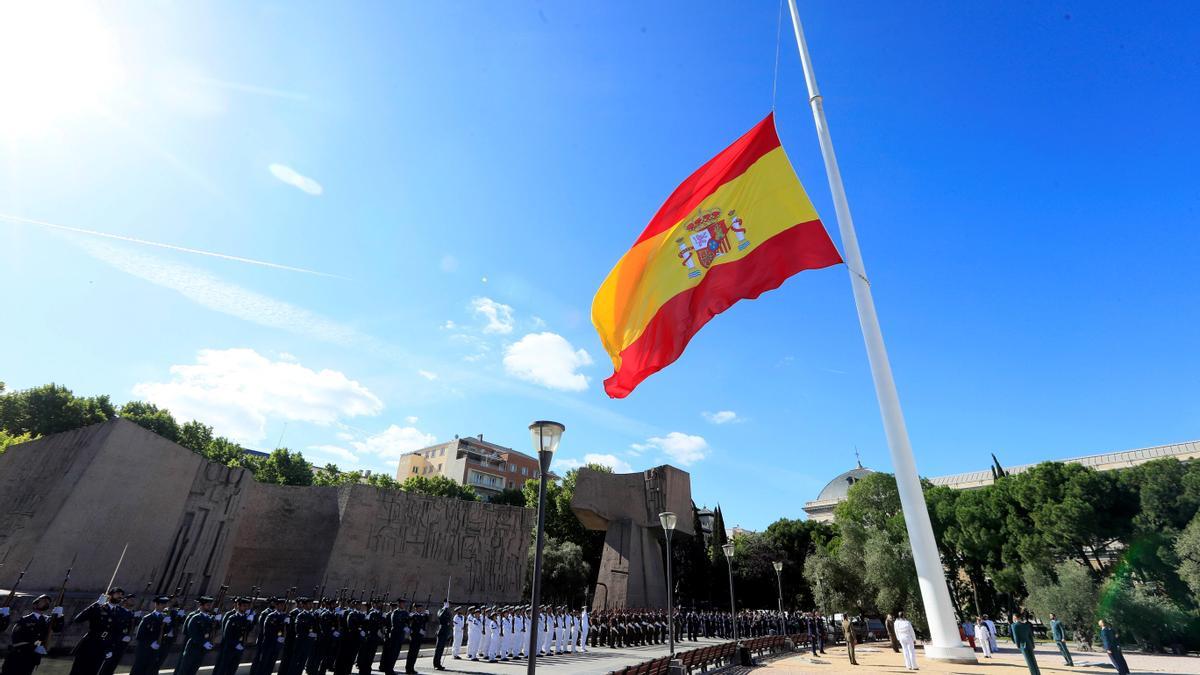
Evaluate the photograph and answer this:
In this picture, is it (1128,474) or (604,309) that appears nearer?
(604,309)

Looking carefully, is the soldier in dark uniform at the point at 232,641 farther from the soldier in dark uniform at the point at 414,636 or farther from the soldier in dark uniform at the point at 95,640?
the soldier in dark uniform at the point at 414,636

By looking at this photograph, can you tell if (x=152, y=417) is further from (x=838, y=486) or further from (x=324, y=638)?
(x=838, y=486)

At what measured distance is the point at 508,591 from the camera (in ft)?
93.4

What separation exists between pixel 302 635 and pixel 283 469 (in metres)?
42.1

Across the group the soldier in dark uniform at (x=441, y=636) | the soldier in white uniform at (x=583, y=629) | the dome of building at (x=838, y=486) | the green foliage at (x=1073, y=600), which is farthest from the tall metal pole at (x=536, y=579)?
the dome of building at (x=838, y=486)

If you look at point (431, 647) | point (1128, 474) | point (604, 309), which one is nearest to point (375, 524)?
point (431, 647)

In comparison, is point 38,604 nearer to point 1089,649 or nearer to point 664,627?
point 664,627

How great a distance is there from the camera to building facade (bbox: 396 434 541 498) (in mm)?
77812

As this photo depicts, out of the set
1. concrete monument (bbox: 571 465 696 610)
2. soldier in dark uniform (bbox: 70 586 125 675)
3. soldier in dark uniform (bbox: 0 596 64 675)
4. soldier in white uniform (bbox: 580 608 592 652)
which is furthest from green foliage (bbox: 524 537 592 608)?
soldier in dark uniform (bbox: 0 596 64 675)

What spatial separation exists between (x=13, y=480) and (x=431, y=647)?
15.0 metres

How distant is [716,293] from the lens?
8664 millimetres

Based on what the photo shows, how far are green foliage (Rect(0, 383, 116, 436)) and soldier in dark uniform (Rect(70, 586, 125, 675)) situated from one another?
38.4m

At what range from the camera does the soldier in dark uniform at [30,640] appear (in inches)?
292

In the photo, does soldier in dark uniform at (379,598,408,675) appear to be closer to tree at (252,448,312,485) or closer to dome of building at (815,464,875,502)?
tree at (252,448,312,485)
